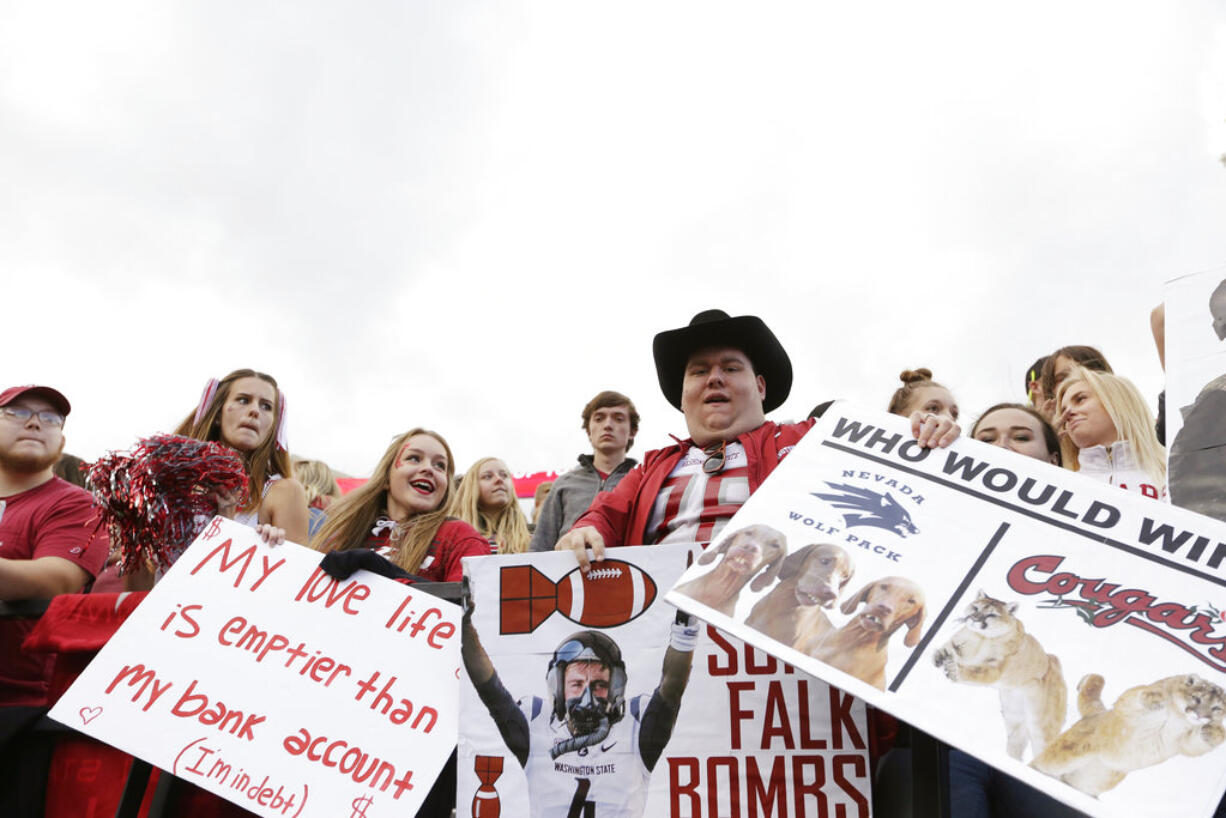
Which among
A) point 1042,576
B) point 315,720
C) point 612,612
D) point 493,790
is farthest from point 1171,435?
point 315,720

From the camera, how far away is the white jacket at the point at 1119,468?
3141 mm

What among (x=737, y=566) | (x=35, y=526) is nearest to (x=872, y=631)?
(x=737, y=566)

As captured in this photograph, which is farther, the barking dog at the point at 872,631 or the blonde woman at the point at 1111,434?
the blonde woman at the point at 1111,434

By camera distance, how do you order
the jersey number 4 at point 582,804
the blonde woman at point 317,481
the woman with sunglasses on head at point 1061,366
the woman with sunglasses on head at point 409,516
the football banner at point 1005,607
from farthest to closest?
the blonde woman at point 317,481, the woman with sunglasses on head at point 1061,366, the woman with sunglasses on head at point 409,516, the jersey number 4 at point 582,804, the football banner at point 1005,607

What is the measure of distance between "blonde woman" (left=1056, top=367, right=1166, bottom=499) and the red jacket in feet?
3.66

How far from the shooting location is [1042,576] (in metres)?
1.72

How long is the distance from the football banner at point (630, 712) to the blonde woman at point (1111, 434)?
1.64m

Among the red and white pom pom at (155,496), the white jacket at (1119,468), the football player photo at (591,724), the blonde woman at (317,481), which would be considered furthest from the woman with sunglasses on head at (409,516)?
the white jacket at (1119,468)

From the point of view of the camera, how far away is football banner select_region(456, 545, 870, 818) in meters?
2.09

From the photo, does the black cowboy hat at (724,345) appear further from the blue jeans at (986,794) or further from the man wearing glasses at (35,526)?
the man wearing glasses at (35,526)

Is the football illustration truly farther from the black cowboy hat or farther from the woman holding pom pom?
the woman holding pom pom

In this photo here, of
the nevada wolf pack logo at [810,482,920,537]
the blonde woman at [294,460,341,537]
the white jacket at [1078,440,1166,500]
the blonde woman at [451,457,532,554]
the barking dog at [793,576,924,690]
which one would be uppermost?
the blonde woman at [294,460,341,537]

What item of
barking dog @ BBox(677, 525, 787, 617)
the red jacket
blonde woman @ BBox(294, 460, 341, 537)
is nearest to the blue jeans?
barking dog @ BBox(677, 525, 787, 617)

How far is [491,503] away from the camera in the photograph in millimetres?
5184
